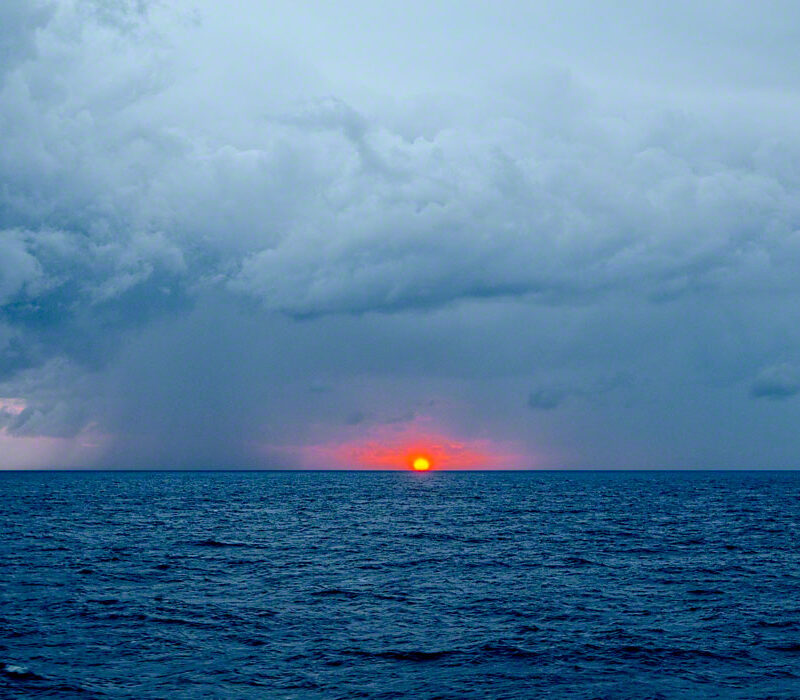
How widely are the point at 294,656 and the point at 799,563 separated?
4019cm

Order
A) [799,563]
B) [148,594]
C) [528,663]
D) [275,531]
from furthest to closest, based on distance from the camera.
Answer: [275,531], [799,563], [148,594], [528,663]

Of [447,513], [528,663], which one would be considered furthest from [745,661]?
[447,513]

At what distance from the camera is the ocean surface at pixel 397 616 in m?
22.0

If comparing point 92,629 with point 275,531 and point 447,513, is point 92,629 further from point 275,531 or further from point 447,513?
point 447,513

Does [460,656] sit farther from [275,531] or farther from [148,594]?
[275,531]

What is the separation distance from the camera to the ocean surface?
22.0 meters

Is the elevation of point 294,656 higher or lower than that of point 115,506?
higher

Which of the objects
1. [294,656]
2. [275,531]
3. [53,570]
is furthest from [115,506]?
[294,656]

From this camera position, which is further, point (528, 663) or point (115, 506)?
point (115, 506)

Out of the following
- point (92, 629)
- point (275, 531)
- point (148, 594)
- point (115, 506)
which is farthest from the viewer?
point (115, 506)

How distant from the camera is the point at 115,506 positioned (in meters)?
105

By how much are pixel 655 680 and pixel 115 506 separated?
10000 centimetres

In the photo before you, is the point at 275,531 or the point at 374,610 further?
the point at 275,531

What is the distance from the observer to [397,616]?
30375mm
